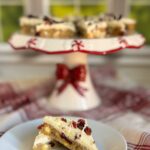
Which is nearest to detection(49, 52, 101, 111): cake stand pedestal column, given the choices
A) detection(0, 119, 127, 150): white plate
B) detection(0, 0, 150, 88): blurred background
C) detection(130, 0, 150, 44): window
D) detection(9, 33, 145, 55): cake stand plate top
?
detection(9, 33, 145, 55): cake stand plate top

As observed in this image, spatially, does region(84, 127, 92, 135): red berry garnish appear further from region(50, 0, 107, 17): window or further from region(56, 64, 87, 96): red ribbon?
region(50, 0, 107, 17): window

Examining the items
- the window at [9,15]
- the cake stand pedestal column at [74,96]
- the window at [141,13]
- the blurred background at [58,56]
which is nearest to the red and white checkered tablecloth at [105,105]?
the cake stand pedestal column at [74,96]

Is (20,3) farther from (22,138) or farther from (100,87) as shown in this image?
(22,138)

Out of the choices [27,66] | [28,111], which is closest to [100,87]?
[28,111]

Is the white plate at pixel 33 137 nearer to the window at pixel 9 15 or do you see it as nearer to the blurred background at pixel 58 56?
the blurred background at pixel 58 56

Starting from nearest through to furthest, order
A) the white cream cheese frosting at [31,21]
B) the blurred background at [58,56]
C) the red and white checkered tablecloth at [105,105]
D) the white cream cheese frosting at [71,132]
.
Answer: the white cream cheese frosting at [71,132]
the red and white checkered tablecloth at [105,105]
the white cream cheese frosting at [31,21]
the blurred background at [58,56]

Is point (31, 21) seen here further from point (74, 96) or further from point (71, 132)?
point (71, 132)

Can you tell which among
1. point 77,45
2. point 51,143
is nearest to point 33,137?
point 51,143
